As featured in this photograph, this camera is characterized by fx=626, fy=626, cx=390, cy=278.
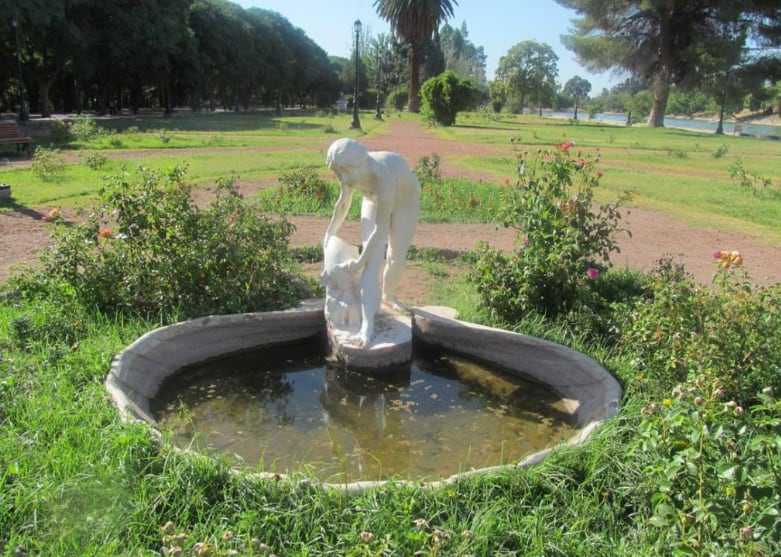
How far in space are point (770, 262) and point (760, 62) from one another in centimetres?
3935

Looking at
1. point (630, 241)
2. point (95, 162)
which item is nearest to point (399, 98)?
point (95, 162)

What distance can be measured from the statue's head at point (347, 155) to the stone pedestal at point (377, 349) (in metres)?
1.22

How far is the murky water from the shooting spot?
3.59 meters

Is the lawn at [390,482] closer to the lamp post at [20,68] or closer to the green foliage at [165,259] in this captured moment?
the green foliage at [165,259]

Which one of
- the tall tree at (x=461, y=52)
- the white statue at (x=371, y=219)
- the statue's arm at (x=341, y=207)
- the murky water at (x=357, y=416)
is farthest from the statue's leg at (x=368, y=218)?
the tall tree at (x=461, y=52)

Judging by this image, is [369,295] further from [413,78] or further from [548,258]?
[413,78]

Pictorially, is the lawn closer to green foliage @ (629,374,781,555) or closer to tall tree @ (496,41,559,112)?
green foliage @ (629,374,781,555)

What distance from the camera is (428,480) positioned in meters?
3.26

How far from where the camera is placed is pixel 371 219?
4770mm

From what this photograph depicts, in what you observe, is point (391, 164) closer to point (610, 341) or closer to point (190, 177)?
point (610, 341)

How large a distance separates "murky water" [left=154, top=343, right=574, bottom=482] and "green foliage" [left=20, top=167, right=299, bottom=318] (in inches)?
26.5

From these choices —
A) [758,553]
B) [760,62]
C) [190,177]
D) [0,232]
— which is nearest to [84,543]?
[758,553]

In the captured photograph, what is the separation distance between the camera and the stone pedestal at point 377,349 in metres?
4.42

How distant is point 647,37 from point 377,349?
45775 mm
